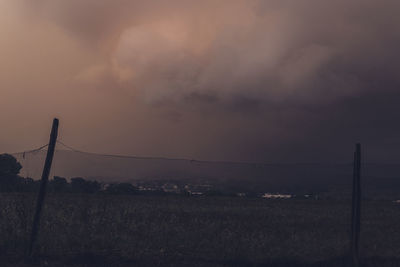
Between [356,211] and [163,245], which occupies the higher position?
[356,211]

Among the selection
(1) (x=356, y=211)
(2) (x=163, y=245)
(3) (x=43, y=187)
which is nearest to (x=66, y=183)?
(3) (x=43, y=187)

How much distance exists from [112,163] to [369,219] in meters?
15.1

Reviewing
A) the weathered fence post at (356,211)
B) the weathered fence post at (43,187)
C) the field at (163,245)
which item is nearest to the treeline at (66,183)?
the field at (163,245)

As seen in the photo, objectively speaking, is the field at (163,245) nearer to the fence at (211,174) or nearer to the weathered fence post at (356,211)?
the weathered fence post at (356,211)

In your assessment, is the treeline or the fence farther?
the treeline

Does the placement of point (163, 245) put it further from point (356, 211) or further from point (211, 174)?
point (211, 174)

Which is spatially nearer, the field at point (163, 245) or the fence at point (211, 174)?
the field at point (163, 245)

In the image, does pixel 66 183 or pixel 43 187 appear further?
pixel 66 183

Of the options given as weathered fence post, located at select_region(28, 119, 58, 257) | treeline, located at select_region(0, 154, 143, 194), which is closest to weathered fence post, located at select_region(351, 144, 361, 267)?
weathered fence post, located at select_region(28, 119, 58, 257)

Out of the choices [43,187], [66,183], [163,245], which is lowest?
[163,245]

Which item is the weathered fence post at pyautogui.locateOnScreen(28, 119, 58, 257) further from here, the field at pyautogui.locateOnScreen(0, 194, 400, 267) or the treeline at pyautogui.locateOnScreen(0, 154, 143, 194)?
the treeline at pyautogui.locateOnScreen(0, 154, 143, 194)

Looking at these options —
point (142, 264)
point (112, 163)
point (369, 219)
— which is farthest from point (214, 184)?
point (142, 264)

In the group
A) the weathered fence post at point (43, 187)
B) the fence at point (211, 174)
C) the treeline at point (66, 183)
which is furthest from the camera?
the treeline at point (66, 183)

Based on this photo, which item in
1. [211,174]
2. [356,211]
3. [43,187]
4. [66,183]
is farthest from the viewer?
[66,183]
